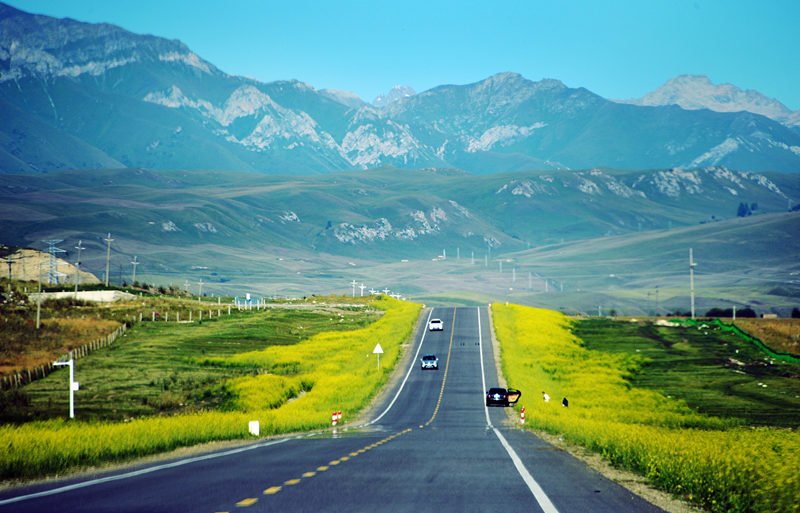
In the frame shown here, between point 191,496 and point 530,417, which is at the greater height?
point 191,496

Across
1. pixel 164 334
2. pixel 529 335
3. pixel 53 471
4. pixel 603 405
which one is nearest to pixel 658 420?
pixel 603 405

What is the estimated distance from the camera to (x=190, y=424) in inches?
1284

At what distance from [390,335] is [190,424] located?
79.7m

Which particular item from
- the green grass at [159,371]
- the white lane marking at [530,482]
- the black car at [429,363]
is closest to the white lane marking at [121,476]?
the white lane marking at [530,482]

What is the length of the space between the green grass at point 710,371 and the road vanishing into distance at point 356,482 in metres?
35.0

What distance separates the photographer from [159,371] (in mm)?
78438

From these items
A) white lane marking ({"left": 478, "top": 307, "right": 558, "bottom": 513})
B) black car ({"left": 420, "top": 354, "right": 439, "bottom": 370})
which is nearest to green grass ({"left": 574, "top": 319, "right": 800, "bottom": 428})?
black car ({"left": 420, "top": 354, "right": 439, "bottom": 370})

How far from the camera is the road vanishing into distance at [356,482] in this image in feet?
51.1

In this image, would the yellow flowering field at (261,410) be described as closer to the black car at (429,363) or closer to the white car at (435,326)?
the white car at (435,326)

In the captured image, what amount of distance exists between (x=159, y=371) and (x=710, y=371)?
5890cm

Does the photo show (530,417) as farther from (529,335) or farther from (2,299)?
(2,299)

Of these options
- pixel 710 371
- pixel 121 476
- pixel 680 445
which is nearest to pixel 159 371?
pixel 710 371

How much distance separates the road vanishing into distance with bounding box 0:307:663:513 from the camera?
15.6 meters

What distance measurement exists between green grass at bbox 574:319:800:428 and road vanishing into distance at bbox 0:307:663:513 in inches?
1378
